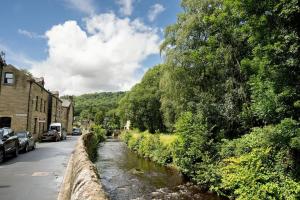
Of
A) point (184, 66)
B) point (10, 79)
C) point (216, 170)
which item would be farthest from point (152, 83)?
point (216, 170)

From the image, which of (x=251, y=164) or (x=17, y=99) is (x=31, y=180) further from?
(x=17, y=99)

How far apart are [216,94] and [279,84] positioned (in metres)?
8.91

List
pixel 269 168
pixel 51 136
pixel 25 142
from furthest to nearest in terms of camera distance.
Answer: pixel 51 136, pixel 25 142, pixel 269 168

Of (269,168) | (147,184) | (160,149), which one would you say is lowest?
(147,184)

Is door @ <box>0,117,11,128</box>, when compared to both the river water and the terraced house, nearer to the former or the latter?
the terraced house

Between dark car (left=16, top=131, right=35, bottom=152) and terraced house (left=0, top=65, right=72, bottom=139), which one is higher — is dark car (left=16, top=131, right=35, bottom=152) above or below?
below

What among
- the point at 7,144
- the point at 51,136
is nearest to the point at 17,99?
the point at 51,136

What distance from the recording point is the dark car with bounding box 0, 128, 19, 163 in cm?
1620

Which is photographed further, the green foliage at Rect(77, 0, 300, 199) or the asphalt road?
the green foliage at Rect(77, 0, 300, 199)

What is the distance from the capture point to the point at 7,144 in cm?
1717

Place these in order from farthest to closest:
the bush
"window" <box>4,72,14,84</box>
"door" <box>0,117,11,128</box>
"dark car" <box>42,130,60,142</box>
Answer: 1. "dark car" <box>42,130,60,142</box>
2. "window" <box>4,72,14,84</box>
3. "door" <box>0,117,11,128</box>
4. the bush

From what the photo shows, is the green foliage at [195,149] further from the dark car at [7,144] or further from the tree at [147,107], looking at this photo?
the tree at [147,107]

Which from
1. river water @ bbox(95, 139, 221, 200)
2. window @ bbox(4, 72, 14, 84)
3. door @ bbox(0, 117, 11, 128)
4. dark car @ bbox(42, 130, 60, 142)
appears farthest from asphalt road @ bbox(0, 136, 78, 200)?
dark car @ bbox(42, 130, 60, 142)

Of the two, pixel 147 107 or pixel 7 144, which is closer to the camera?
pixel 7 144
